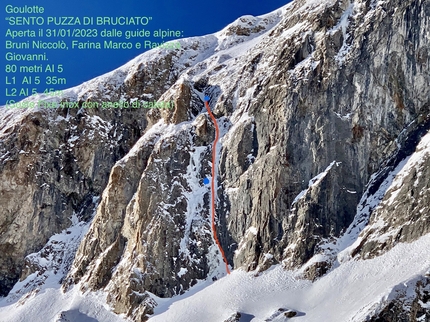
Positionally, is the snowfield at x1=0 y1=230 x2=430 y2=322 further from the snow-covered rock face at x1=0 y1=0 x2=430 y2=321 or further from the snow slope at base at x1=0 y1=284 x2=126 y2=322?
the snow-covered rock face at x1=0 y1=0 x2=430 y2=321

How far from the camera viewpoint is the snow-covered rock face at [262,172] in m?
58.4

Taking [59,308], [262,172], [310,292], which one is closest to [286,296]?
[310,292]

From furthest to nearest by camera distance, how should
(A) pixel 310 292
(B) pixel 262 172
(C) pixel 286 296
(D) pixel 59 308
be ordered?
(D) pixel 59 308
(B) pixel 262 172
(C) pixel 286 296
(A) pixel 310 292

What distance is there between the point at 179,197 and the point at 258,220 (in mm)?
9948

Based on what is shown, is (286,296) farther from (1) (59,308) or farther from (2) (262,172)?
(1) (59,308)

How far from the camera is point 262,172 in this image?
6353 cm

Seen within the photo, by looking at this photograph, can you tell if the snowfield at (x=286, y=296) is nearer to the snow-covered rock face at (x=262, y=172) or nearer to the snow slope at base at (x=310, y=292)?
the snow slope at base at (x=310, y=292)

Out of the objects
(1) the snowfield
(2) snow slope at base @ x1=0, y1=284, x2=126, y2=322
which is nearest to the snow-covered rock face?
(1) the snowfield

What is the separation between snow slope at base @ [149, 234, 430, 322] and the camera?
4894 cm

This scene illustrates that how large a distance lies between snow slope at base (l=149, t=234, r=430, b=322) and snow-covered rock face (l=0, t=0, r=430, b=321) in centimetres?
130

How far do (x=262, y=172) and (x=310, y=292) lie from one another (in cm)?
1481

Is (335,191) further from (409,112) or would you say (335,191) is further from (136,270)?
(136,270)

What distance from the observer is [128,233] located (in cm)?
6806

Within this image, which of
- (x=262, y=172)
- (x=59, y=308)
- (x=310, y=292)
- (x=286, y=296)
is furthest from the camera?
(x=59, y=308)
